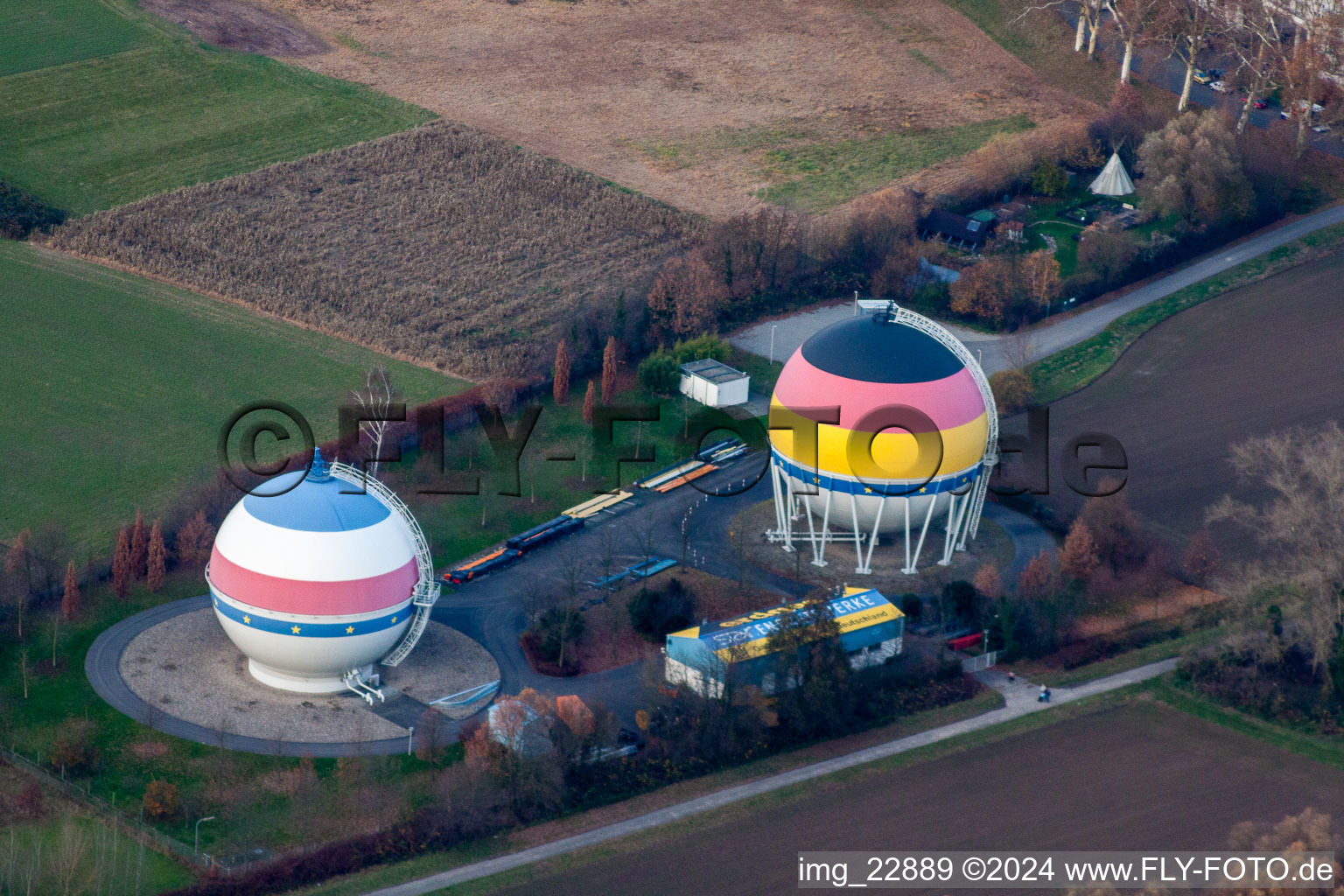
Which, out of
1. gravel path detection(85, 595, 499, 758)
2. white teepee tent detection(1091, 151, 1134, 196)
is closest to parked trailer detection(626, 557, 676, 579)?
gravel path detection(85, 595, 499, 758)

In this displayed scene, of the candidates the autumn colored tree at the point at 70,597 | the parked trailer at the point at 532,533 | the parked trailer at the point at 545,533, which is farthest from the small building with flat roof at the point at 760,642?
the autumn colored tree at the point at 70,597

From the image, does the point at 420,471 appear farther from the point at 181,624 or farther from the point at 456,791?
the point at 456,791

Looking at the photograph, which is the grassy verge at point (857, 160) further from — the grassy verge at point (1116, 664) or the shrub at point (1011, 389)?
the grassy verge at point (1116, 664)

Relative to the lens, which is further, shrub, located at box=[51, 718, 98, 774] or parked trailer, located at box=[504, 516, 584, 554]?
parked trailer, located at box=[504, 516, 584, 554]

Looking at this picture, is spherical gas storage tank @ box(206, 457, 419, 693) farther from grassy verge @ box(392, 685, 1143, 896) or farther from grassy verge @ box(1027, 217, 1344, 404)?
grassy verge @ box(1027, 217, 1344, 404)

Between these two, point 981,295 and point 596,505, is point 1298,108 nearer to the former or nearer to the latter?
point 981,295
